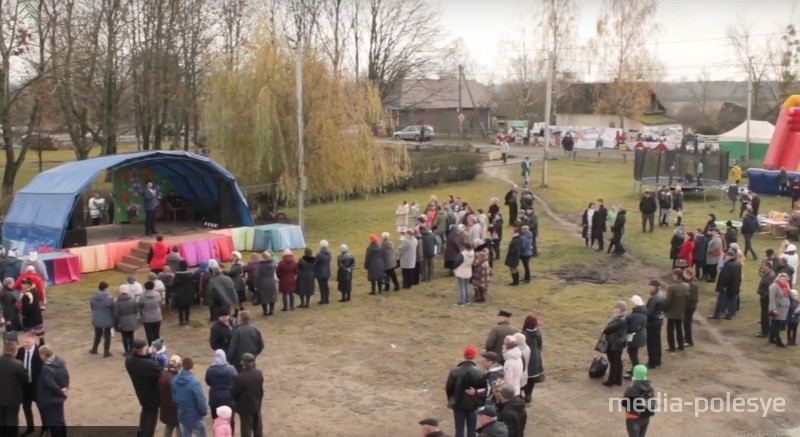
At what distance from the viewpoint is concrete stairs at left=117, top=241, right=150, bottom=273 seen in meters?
19.4

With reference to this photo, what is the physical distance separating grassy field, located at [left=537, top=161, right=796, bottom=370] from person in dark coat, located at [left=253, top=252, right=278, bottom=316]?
8664 mm

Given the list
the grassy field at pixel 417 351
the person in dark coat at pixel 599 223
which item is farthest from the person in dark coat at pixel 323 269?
the person in dark coat at pixel 599 223

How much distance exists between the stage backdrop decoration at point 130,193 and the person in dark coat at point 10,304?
35.7 ft

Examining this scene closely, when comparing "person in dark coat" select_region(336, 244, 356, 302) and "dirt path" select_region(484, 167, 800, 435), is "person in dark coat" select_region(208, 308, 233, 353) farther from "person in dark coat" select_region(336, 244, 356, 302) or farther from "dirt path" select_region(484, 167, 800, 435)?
"person in dark coat" select_region(336, 244, 356, 302)

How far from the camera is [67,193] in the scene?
64.2 ft

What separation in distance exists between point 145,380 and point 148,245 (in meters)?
11.4

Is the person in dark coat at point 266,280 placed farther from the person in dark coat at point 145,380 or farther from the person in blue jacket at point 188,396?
the person in blue jacket at point 188,396

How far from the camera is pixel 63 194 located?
1962 centimetres

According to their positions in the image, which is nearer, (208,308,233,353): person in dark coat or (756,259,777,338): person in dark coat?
(208,308,233,353): person in dark coat

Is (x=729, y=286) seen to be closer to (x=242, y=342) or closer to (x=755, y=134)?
(x=242, y=342)

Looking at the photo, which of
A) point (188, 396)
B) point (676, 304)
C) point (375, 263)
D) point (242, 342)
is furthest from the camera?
point (375, 263)

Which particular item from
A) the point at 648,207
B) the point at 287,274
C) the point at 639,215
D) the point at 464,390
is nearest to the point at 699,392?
the point at 464,390

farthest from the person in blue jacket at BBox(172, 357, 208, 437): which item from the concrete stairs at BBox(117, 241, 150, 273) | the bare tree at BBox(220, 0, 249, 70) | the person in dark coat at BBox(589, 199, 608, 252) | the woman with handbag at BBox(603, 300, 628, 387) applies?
the bare tree at BBox(220, 0, 249, 70)

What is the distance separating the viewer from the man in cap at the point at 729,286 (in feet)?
46.4
